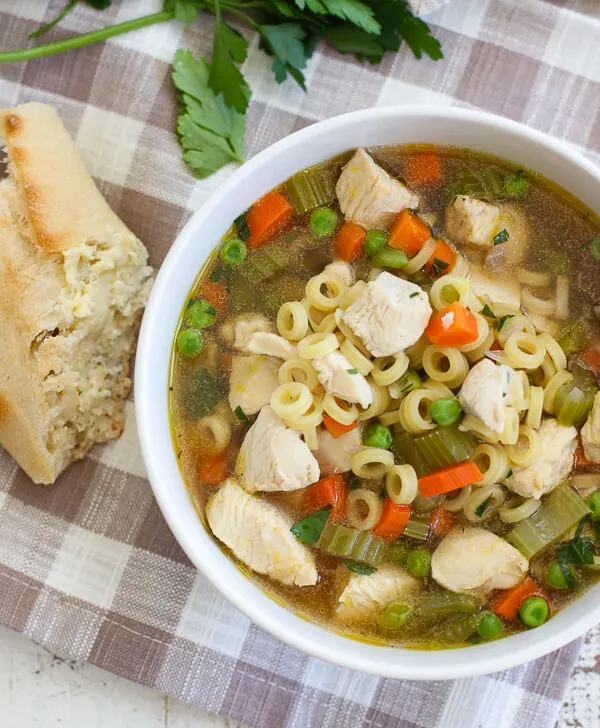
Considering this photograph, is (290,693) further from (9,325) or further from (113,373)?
(9,325)

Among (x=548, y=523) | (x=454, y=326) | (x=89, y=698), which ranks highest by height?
(x=454, y=326)

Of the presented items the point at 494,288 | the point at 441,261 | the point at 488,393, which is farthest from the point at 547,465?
the point at 441,261

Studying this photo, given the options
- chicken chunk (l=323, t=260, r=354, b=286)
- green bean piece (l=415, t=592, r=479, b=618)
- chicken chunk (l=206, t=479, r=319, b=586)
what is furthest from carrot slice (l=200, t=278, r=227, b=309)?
green bean piece (l=415, t=592, r=479, b=618)

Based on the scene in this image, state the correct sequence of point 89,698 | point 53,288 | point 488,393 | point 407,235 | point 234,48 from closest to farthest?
point 488,393
point 407,235
point 53,288
point 234,48
point 89,698

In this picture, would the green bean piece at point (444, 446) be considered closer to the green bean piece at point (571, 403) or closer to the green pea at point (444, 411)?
the green pea at point (444, 411)

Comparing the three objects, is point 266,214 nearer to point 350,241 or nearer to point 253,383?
point 350,241

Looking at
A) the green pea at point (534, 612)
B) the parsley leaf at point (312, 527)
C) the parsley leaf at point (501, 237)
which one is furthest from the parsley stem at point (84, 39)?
the green pea at point (534, 612)
